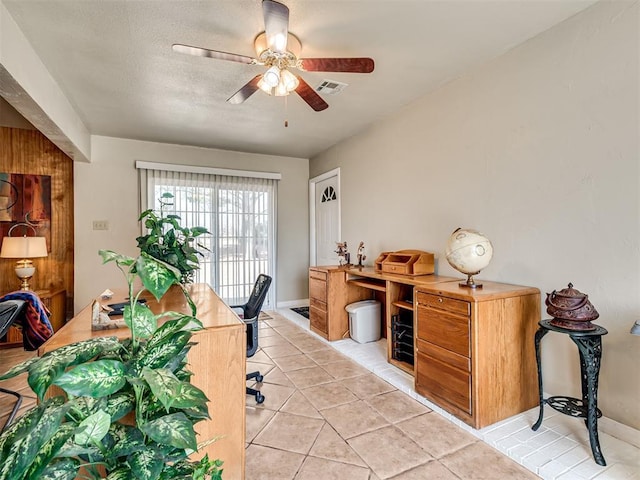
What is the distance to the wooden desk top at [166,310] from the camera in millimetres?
1283

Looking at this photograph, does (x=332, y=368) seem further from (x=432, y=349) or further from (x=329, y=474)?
(x=329, y=474)

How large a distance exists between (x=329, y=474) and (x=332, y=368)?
4.29 feet

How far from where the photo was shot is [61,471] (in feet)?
2.40

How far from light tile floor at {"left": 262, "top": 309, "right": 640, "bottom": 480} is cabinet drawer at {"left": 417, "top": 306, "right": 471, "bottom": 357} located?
0.45 meters

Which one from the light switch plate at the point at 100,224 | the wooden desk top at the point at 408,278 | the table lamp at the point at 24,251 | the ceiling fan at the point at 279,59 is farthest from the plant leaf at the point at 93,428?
the light switch plate at the point at 100,224

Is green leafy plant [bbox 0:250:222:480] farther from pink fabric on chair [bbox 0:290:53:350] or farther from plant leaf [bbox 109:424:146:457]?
pink fabric on chair [bbox 0:290:53:350]

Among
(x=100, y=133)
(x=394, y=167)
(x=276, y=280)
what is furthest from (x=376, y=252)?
→ (x=100, y=133)

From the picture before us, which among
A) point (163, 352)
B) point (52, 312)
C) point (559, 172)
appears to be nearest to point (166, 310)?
point (163, 352)

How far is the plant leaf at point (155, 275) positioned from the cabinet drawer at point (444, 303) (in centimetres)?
175

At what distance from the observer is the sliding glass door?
15.3 ft

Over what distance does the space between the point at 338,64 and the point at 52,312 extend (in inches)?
161

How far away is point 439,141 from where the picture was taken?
3.01 metres

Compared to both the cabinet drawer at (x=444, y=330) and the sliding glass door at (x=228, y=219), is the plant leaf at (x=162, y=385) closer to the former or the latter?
the cabinet drawer at (x=444, y=330)

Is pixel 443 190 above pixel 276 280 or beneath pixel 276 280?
above
